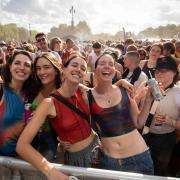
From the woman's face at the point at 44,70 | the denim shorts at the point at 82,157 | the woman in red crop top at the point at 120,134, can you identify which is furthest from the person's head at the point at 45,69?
the denim shorts at the point at 82,157

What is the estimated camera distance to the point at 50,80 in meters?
3.31

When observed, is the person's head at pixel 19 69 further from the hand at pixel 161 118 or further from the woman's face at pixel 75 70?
the hand at pixel 161 118

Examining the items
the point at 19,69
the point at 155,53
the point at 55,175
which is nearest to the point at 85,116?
the point at 55,175

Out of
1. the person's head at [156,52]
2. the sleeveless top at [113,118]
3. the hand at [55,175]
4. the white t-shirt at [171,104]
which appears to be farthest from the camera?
the person's head at [156,52]

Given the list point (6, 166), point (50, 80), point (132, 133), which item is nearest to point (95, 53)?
point (50, 80)

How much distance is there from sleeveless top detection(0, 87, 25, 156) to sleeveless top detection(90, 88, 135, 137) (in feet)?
2.37

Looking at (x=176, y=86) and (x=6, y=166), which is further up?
(x=176, y=86)

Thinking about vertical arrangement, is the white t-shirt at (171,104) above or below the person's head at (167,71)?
below

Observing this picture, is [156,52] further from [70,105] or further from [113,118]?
[70,105]

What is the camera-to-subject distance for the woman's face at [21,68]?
311 cm

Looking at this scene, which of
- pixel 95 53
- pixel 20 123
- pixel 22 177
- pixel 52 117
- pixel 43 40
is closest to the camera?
pixel 22 177

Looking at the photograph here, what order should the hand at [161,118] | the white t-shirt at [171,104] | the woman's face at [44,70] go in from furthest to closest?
the woman's face at [44,70] < the white t-shirt at [171,104] < the hand at [161,118]

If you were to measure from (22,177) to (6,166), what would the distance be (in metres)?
0.16

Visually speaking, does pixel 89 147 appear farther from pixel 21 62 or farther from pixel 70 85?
pixel 21 62
